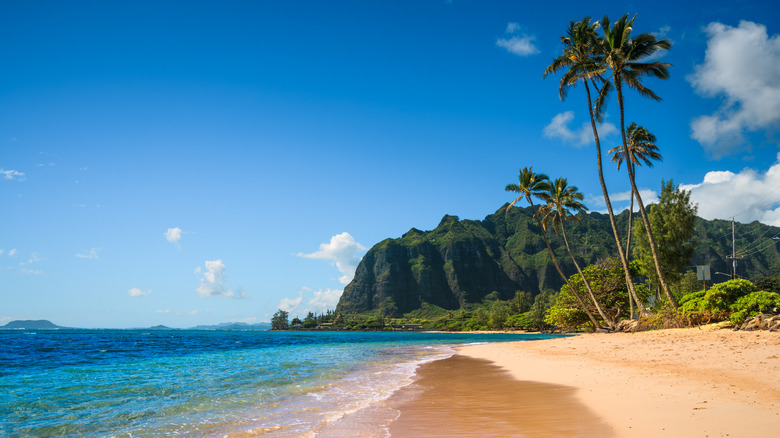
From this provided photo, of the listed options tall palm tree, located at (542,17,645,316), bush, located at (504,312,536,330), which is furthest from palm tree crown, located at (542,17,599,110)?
bush, located at (504,312,536,330)

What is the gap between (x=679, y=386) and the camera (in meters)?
9.61

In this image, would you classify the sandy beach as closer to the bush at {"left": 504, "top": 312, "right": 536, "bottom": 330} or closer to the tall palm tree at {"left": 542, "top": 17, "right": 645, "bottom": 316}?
the tall palm tree at {"left": 542, "top": 17, "right": 645, "bottom": 316}

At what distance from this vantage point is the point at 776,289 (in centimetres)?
4412

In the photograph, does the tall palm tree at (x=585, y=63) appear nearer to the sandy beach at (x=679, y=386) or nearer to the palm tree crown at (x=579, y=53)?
the palm tree crown at (x=579, y=53)

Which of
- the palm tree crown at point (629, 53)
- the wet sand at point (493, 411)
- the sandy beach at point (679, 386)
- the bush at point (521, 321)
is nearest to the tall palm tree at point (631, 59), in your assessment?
the palm tree crown at point (629, 53)

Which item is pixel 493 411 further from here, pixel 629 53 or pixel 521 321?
pixel 521 321

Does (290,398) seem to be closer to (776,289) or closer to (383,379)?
(383,379)

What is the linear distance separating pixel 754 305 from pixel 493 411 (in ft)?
67.7

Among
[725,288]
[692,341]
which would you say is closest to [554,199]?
[725,288]

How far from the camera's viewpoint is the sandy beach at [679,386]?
21.4ft

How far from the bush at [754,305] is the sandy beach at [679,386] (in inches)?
148

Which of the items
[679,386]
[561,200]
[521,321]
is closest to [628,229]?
[561,200]

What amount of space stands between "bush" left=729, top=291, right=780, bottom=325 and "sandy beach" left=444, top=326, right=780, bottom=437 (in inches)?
148

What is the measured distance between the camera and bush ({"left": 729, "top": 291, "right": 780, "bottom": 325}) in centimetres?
2077
